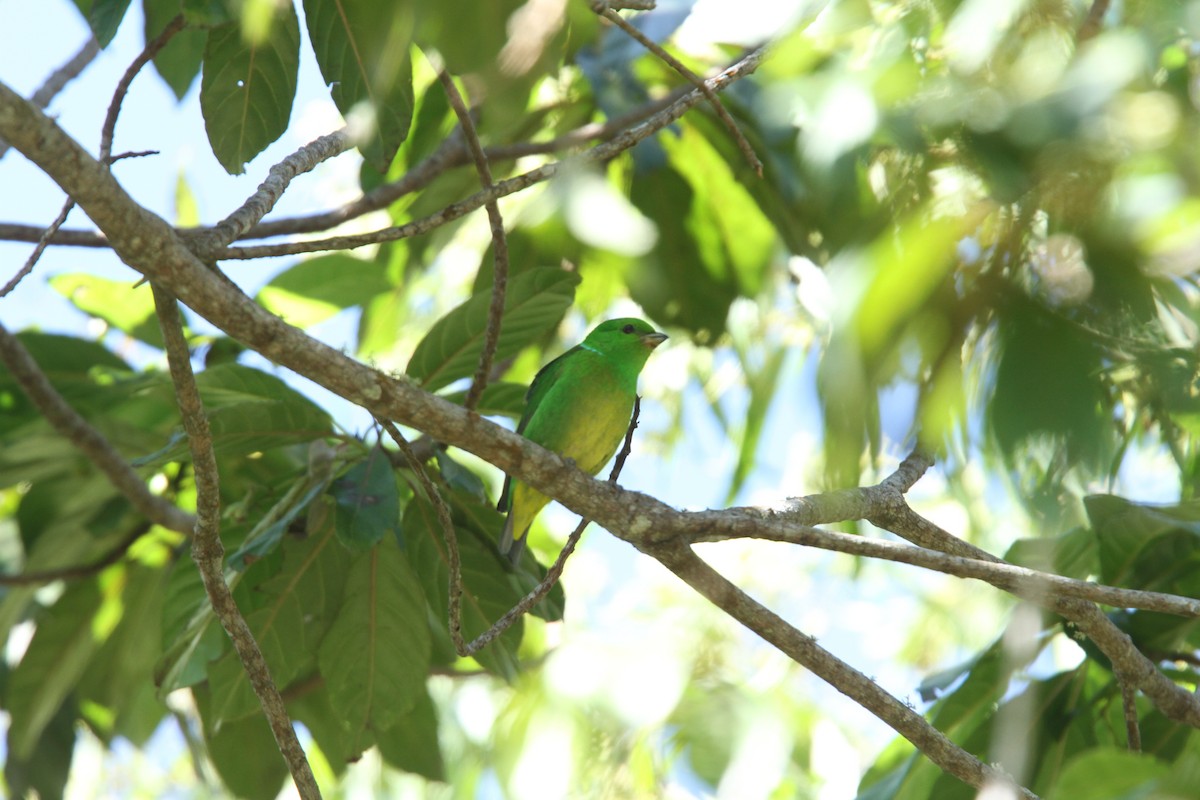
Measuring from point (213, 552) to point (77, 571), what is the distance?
2.20 m

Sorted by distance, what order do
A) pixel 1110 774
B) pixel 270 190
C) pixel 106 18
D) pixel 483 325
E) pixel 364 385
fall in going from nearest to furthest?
pixel 1110 774, pixel 364 385, pixel 270 190, pixel 106 18, pixel 483 325

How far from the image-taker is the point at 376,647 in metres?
3.30

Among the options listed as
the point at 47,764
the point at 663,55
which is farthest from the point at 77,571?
the point at 663,55

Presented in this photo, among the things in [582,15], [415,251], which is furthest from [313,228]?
[582,15]

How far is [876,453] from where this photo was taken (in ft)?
6.41

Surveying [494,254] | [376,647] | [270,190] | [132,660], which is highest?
[494,254]

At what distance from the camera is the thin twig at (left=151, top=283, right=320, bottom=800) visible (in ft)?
6.78

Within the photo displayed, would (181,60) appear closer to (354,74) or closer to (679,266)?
(354,74)

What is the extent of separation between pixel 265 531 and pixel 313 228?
1.34 metres

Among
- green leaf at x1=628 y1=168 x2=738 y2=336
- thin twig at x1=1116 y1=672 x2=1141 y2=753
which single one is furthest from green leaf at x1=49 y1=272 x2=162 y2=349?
thin twig at x1=1116 y1=672 x2=1141 y2=753

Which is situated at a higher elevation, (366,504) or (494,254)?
(494,254)

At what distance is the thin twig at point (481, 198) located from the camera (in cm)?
195

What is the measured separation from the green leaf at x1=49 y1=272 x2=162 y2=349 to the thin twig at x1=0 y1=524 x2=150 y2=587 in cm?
73

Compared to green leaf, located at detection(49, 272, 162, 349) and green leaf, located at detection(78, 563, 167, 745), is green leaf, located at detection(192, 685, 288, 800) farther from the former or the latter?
green leaf, located at detection(49, 272, 162, 349)
